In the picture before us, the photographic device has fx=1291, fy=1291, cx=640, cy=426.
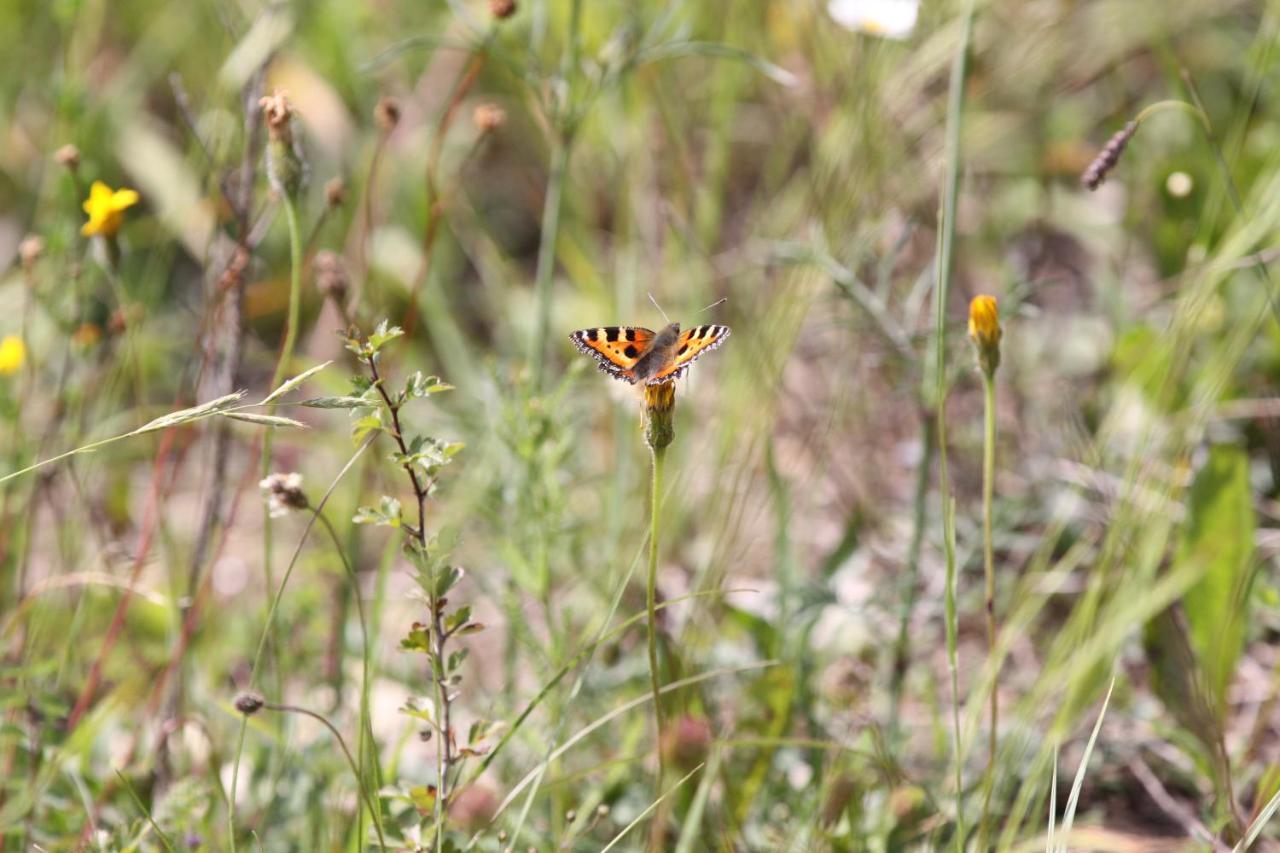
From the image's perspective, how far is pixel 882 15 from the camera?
8.03 ft

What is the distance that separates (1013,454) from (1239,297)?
47 centimetres

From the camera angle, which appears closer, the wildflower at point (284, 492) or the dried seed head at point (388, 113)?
the wildflower at point (284, 492)

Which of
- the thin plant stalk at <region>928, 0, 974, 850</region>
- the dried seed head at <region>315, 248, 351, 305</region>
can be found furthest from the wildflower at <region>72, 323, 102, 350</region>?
the thin plant stalk at <region>928, 0, 974, 850</region>

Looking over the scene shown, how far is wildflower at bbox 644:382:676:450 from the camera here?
3.66 ft

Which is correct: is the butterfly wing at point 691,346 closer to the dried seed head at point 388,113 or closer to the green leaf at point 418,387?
the green leaf at point 418,387

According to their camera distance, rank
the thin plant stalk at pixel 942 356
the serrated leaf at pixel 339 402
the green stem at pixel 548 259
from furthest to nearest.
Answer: the green stem at pixel 548 259 → the thin plant stalk at pixel 942 356 → the serrated leaf at pixel 339 402

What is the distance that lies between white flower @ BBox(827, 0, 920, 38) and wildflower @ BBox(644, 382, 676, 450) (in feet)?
4.65

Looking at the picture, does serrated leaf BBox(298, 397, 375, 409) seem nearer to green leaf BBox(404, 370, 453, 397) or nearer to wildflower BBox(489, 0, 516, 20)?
green leaf BBox(404, 370, 453, 397)

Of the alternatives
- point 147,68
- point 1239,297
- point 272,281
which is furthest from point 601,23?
point 1239,297

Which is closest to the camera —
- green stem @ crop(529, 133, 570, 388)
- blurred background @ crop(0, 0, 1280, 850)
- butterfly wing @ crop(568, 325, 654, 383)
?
butterfly wing @ crop(568, 325, 654, 383)

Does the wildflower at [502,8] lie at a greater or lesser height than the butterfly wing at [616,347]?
greater

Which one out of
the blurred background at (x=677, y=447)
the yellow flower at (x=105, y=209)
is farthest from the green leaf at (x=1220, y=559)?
the yellow flower at (x=105, y=209)

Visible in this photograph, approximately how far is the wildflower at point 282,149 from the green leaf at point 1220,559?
1187 mm

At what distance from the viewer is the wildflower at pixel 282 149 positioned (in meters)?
1.37
